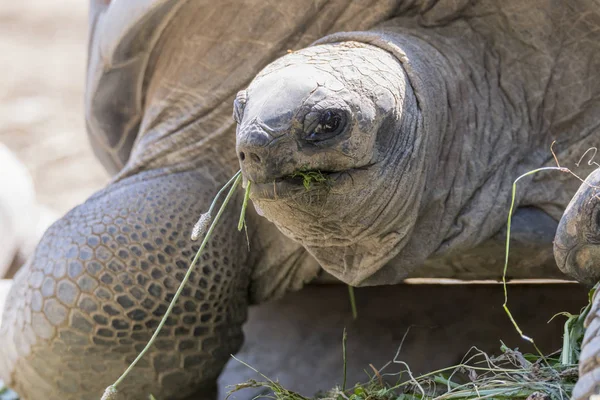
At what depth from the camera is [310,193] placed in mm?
2246

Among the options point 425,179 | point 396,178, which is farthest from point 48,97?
point 396,178

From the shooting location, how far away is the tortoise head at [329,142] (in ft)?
7.06

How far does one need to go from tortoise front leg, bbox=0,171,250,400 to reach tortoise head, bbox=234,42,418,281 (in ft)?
2.17

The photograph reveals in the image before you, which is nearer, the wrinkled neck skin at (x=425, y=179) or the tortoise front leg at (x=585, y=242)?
the tortoise front leg at (x=585, y=242)

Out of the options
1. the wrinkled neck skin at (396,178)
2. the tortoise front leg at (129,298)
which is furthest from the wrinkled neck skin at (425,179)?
the tortoise front leg at (129,298)

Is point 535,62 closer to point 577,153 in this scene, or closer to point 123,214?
point 577,153

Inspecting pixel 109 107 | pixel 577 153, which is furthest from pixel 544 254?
pixel 109 107

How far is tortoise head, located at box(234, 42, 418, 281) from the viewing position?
2152 mm

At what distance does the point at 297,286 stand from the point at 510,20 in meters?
1.09

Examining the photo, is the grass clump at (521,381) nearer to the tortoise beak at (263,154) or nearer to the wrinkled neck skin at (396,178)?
the wrinkled neck skin at (396,178)

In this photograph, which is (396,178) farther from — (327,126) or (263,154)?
(263,154)

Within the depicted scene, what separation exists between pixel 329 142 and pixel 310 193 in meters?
0.13

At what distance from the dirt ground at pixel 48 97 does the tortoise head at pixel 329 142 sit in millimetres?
3814

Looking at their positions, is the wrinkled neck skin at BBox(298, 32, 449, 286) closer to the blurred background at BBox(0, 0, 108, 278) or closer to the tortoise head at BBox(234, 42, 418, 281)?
the tortoise head at BBox(234, 42, 418, 281)
